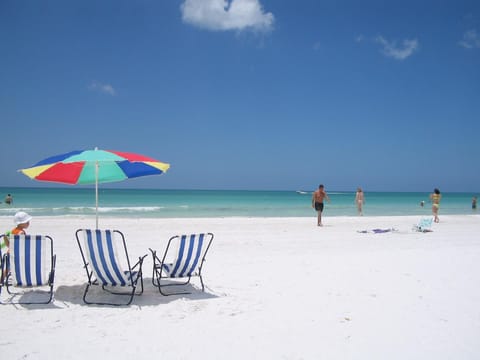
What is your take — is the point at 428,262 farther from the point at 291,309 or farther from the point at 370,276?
the point at 291,309

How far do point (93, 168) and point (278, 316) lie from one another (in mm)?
3631

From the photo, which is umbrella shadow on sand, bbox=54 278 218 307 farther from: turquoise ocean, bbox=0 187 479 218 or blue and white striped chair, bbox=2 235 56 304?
turquoise ocean, bbox=0 187 479 218

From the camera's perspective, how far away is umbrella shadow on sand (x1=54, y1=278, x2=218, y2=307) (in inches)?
173

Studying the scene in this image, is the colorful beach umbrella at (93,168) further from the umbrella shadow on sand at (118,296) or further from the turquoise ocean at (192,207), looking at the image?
the turquoise ocean at (192,207)

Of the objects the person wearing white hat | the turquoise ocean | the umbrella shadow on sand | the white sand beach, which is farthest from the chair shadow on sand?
the turquoise ocean

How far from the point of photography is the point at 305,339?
3303mm

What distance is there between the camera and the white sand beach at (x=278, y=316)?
3.10 m

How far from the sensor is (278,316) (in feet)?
12.7

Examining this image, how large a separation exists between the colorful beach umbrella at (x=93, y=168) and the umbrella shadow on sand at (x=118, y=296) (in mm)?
1078

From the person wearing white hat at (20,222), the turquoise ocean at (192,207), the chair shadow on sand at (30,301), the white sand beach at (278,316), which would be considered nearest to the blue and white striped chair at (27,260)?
the chair shadow on sand at (30,301)

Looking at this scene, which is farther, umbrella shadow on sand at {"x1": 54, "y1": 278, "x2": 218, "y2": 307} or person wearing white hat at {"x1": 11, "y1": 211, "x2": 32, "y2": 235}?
person wearing white hat at {"x1": 11, "y1": 211, "x2": 32, "y2": 235}

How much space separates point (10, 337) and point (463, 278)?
222 inches

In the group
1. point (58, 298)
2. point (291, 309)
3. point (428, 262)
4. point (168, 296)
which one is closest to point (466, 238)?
point (428, 262)

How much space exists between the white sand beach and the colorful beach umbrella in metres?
1.47
